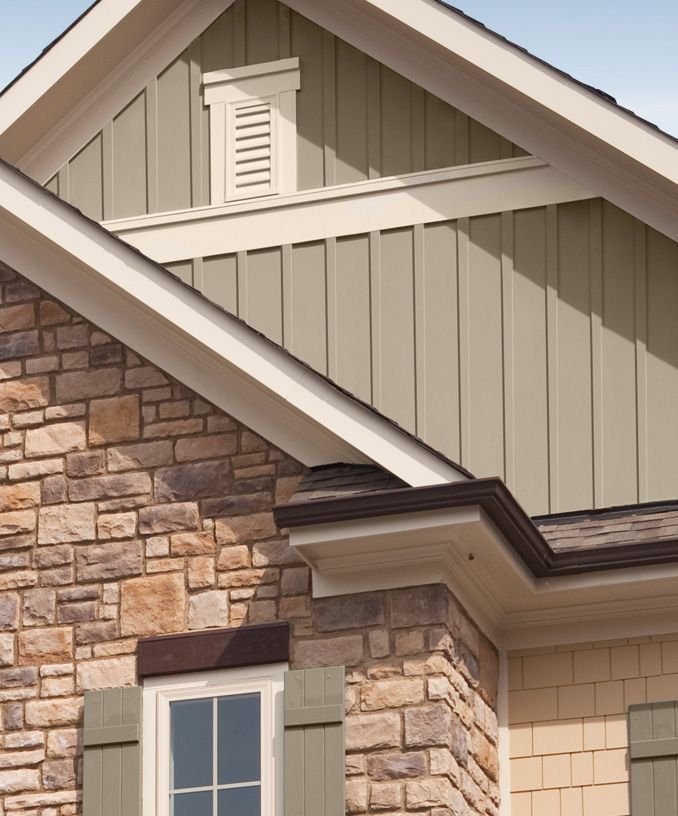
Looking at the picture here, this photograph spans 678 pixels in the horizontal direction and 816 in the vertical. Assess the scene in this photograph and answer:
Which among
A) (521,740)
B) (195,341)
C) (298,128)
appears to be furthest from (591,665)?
(298,128)

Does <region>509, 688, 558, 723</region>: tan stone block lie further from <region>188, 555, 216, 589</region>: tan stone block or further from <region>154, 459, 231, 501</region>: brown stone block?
<region>154, 459, 231, 501</region>: brown stone block

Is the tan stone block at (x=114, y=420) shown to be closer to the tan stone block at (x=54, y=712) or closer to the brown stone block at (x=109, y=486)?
the brown stone block at (x=109, y=486)

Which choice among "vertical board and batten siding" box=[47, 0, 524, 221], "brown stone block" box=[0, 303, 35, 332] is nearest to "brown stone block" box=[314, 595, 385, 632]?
"brown stone block" box=[0, 303, 35, 332]

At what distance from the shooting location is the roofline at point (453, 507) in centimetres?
1089

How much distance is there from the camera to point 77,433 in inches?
480

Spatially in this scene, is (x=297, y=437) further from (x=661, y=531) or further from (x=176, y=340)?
(x=661, y=531)

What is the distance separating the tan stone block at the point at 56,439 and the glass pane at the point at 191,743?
1714 millimetres

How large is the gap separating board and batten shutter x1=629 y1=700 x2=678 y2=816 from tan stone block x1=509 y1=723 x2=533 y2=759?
0.60 meters

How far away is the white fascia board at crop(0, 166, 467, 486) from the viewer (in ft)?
37.4

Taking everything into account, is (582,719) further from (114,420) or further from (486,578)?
(114,420)

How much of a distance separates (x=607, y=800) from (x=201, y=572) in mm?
2611

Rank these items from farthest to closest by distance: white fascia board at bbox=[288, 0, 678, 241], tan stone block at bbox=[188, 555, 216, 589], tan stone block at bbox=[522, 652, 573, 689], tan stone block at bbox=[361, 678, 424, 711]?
white fascia board at bbox=[288, 0, 678, 241] → tan stone block at bbox=[522, 652, 573, 689] → tan stone block at bbox=[188, 555, 216, 589] → tan stone block at bbox=[361, 678, 424, 711]

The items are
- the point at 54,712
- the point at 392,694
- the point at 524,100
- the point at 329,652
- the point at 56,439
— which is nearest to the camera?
the point at 392,694

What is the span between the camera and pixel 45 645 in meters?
11.7
